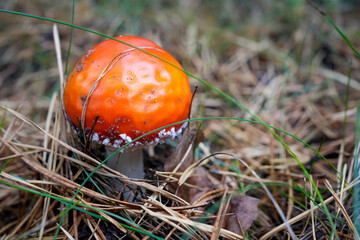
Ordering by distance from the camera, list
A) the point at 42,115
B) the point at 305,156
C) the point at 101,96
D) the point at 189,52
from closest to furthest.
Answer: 1. the point at 101,96
2. the point at 305,156
3. the point at 42,115
4. the point at 189,52

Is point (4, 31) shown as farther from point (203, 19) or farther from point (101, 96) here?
point (101, 96)

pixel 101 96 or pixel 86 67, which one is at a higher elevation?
pixel 86 67

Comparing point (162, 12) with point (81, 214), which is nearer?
point (81, 214)

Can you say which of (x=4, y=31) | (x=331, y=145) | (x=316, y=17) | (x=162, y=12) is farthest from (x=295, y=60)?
(x=4, y=31)

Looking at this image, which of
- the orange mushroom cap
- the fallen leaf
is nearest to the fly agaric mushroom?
the orange mushroom cap

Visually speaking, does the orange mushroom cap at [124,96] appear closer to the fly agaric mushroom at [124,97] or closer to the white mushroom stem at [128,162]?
the fly agaric mushroom at [124,97]

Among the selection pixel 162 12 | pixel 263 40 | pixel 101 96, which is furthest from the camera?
pixel 162 12

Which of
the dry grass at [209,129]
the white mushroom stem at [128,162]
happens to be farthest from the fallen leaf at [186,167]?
the white mushroom stem at [128,162]
